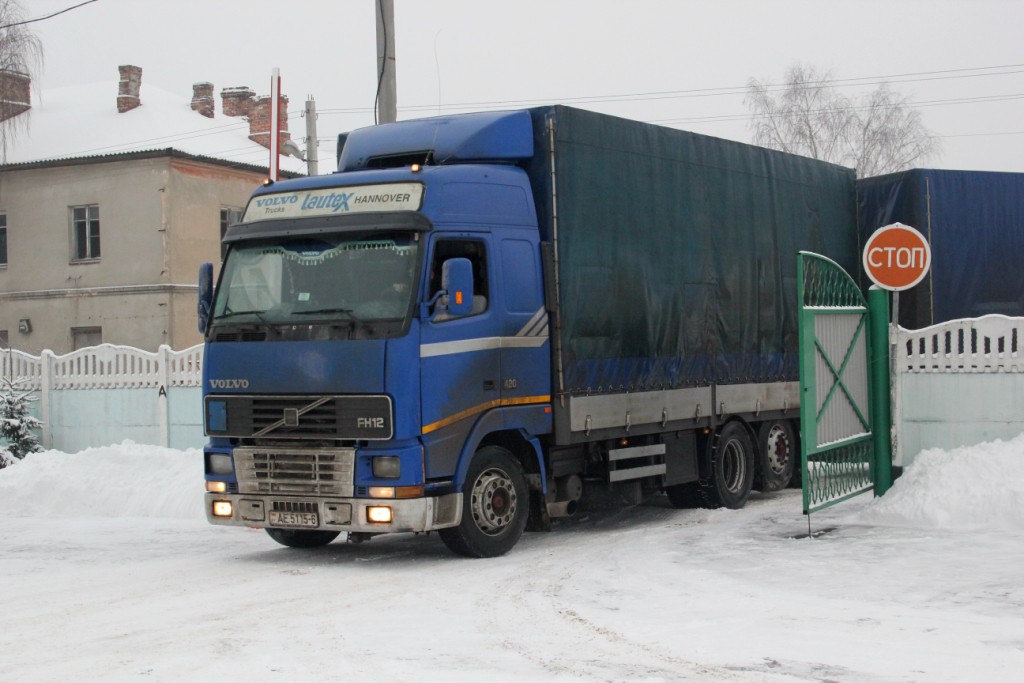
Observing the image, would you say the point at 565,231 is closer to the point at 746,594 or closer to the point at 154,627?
the point at 746,594

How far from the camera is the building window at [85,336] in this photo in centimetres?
3697

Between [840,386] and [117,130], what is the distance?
3125 cm

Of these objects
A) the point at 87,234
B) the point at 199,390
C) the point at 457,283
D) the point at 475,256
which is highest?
the point at 87,234

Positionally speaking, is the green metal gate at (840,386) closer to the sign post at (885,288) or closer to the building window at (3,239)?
the sign post at (885,288)

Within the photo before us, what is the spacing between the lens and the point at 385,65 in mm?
15672

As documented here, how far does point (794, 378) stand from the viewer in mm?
15516

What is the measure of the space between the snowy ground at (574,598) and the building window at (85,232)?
23542 mm

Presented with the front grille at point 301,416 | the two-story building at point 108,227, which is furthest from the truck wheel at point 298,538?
the two-story building at point 108,227

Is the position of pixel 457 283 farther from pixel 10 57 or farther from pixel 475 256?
pixel 10 57

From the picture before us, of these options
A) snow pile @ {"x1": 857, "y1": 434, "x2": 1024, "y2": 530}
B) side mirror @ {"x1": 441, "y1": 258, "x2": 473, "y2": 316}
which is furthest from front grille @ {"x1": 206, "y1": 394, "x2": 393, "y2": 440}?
snow pile @ {"x1": 857, "y1": 434, "x2": 1024, "y2": 530}

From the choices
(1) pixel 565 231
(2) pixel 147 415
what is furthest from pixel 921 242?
(2) pixel 147 415

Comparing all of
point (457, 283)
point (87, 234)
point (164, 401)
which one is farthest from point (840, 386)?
point (87, 234)

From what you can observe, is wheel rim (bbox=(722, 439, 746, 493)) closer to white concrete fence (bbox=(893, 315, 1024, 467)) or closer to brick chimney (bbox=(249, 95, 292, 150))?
white concrete fence (bbox=(893, 315, 1024, 467))

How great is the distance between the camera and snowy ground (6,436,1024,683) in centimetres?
734
